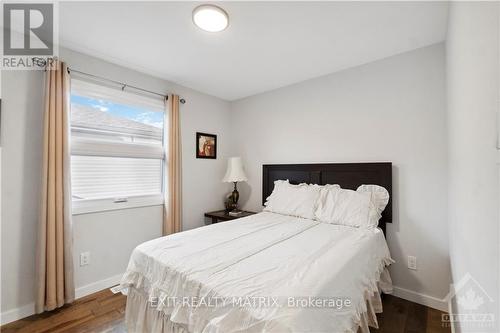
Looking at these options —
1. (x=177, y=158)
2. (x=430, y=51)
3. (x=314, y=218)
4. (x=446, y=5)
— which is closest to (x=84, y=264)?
(x=177, y=158)

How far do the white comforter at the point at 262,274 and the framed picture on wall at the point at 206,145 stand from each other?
5.33 feet

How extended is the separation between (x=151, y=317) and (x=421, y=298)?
2.38 metres

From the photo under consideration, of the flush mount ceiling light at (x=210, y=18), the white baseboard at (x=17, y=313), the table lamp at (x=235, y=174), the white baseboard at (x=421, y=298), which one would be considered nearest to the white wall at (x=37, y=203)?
the white baseboard at (x=17, y=313)

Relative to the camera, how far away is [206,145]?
3494 mm

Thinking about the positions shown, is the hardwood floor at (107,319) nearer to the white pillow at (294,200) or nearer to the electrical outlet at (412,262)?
the electrical outlet at (412,262)

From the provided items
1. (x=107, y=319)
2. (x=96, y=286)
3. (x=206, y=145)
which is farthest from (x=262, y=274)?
(x=206, y=145)

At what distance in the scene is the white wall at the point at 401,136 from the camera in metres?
2.08

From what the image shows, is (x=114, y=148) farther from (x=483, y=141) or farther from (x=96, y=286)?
(x=483, y=141)

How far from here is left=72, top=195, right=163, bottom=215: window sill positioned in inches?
90.3

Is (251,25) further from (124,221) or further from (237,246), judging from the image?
(124,221)

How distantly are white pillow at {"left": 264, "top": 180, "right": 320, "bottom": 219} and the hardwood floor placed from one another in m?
1.08

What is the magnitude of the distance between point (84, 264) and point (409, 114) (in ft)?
11.9

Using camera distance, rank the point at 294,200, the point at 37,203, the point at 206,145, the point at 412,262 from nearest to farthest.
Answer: the point at 37,203, the point at 412,262, the point at 294,200, the point at 206,145

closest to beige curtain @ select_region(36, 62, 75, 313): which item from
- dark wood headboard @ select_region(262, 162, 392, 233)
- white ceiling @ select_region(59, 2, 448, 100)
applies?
white ceiling @ select_region(59, 2, 448, 100)
